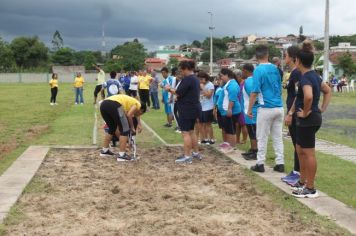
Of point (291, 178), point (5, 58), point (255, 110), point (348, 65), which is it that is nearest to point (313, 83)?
point (291, 178)

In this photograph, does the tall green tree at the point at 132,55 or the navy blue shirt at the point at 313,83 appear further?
the tall green tree at the point at 132,55

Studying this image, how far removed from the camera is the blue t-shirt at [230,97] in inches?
399

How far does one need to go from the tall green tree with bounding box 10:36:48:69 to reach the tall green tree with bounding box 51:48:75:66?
37.0 ft

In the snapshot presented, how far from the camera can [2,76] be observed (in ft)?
252

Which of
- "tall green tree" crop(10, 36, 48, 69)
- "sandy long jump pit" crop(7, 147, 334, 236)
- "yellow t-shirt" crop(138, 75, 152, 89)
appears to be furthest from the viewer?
"tall green tree" crop(10, 36, 48, 69)

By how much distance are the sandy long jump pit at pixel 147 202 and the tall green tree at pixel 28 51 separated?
99885mm

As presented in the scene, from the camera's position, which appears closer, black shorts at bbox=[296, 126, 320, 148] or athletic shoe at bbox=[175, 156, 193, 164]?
black shorts at bbox=[296, 126, 320, 148]

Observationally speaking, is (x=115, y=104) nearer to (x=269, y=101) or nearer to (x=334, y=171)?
(x=269, y=101)

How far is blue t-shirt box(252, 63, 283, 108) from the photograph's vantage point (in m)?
7.83

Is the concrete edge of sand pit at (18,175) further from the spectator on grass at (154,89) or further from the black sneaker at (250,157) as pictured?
the spectator on grass at (154,89)

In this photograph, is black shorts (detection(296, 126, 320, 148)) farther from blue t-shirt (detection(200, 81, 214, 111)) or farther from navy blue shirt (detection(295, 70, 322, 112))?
blue t-shirt (detection(200, 81, 214, 111))

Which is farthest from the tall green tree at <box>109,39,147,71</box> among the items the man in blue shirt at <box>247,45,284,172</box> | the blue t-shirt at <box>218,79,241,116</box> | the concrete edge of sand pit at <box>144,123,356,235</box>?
the concrete edge of sand pit at <box>144,123,356,235</box>

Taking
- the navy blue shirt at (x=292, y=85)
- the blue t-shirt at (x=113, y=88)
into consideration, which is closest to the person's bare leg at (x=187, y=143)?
the navy blue shirt at (x=292, y=85)

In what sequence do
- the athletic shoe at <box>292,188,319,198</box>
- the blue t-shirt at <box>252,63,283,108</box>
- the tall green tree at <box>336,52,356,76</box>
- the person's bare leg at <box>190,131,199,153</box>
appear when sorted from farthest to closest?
the tall green tree at <box>336,52,356,76</box>, the person's bare leg at <box>190,131,199,153</box>, the blue t-shirt at <box>252,63,283,108</box>, the athletic shoe at <box>292,188,319,198</box>
